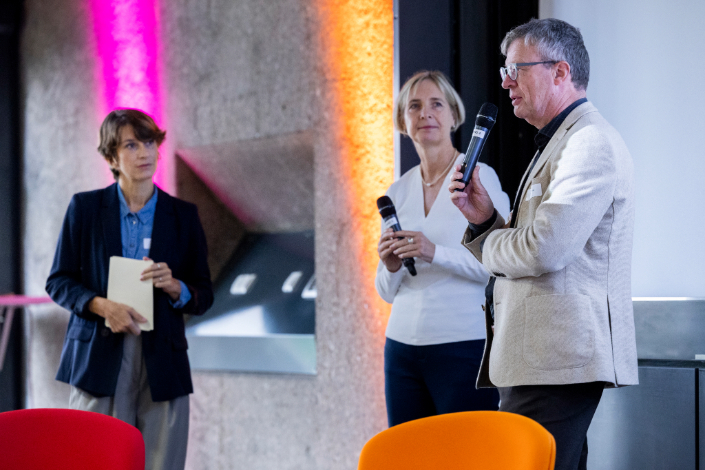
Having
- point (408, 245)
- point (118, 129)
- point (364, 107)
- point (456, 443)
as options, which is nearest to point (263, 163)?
point (364, 107)

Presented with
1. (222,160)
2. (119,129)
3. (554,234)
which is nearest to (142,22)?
(222,160)

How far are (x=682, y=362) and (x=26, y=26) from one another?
471 centimetres

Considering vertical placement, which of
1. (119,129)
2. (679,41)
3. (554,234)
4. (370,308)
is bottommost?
(370,308)

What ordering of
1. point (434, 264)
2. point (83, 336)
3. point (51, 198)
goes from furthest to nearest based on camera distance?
point (51, 198) < point (83, 336) < point (434, 264)

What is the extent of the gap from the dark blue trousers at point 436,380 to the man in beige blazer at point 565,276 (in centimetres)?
52

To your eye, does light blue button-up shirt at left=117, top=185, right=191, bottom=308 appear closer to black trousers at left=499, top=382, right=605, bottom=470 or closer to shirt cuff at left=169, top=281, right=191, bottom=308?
shirt cuff at left=169, top=281, right=191, bottom=308

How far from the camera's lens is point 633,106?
2691 mm

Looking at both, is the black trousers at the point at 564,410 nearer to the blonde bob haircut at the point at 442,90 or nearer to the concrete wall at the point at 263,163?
the blonde bob haircut at the point at 442,90

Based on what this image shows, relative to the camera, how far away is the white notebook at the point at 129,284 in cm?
247

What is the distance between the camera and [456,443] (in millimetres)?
1315

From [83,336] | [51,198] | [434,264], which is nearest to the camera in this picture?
[434,264]

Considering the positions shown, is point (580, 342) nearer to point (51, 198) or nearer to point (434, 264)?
point (434, 264)

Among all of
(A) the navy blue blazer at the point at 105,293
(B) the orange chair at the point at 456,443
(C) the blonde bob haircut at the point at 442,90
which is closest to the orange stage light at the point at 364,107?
(C) the blonde bob haircut at the point at 442,90

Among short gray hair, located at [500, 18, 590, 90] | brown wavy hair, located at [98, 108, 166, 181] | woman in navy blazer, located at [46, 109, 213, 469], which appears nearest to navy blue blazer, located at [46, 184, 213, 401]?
woman in navy blazer, located at [46, 109, 213, 469]
